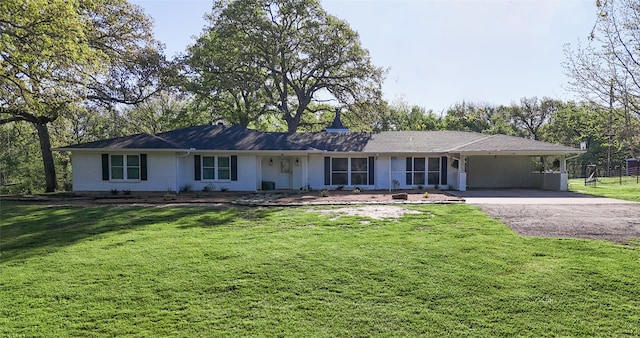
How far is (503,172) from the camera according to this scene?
2184 centimetres

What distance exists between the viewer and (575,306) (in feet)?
15.4

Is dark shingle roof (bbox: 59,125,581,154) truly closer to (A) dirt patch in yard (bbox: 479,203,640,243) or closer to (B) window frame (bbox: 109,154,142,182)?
(B) window frame (bbox: 109,154,142,182)

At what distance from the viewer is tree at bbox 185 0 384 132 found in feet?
85.8

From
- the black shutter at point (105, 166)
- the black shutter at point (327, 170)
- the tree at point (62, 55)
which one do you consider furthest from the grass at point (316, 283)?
the black shutter at point (327, 170)

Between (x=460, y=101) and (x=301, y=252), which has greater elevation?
(x=460, y=101)

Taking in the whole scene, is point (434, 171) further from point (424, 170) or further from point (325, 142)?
point (325, 142)

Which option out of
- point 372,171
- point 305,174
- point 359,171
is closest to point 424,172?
point 372,171

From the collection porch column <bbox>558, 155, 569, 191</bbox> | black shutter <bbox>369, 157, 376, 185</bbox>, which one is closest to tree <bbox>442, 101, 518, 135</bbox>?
porch column <bbox>558, 155, 569, 191</bbox>

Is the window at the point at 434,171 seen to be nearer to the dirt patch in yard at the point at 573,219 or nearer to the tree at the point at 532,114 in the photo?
the dirt patch in yard at the point at 573,219

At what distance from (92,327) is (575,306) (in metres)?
5.81

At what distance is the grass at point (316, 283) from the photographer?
4301 mm

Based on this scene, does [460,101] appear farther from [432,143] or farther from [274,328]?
[274,328]

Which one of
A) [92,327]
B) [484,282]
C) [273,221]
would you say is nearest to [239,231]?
[273,221]

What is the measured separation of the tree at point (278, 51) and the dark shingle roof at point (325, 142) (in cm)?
578
